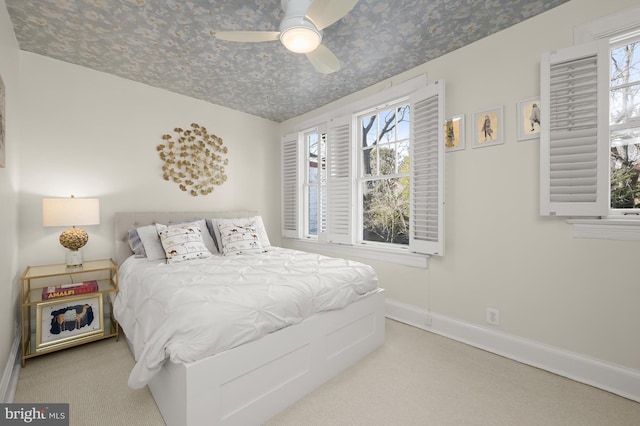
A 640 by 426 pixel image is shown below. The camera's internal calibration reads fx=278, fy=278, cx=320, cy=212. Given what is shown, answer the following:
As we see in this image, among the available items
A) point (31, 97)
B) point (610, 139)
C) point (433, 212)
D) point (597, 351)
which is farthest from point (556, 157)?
point (31, 97)

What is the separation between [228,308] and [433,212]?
1991mm

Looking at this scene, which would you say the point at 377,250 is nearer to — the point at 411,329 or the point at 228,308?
the point at 411,329

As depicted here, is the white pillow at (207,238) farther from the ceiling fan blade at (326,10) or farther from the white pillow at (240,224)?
the ceiling fan blade at (326,10)

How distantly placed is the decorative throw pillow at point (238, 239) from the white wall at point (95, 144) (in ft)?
2.57

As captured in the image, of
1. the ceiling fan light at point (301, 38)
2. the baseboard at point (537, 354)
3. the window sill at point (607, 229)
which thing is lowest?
the baseboard at point (537, 354)

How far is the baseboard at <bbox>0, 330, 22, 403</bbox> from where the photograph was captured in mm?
1680

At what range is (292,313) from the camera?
1674mm

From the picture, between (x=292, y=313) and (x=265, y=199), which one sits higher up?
(x=265, y=199)

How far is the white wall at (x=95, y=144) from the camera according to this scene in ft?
8.32

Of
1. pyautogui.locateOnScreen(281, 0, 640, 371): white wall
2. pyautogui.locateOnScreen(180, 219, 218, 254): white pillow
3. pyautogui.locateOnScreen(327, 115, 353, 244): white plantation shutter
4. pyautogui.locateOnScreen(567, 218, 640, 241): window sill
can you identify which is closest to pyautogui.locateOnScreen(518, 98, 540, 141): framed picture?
pyautogui.locateOnScreen(281, 0, 640, 371): white wall

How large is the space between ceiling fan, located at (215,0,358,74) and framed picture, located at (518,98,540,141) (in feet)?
5.14

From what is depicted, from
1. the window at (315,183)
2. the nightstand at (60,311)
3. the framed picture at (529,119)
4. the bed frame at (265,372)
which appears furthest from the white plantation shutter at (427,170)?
the nightstand at (60,311)

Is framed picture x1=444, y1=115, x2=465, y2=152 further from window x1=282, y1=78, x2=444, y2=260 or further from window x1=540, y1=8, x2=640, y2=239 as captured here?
window x1=540, y1=8, x2=640, y2=239
